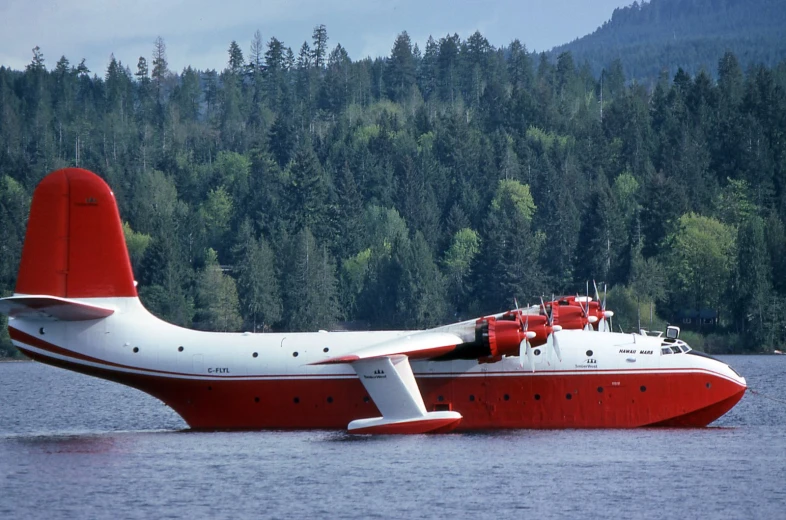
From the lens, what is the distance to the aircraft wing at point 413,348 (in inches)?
1441

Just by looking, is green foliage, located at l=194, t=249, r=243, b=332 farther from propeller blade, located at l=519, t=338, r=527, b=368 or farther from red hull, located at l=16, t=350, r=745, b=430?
propeller blade, located at l=519, t=338, r=527, b=368

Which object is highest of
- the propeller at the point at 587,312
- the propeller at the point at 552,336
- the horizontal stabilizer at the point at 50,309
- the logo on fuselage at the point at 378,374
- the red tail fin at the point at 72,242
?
the red tail fin at the point at 72,242

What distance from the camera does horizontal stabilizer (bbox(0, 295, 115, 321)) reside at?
120 ft

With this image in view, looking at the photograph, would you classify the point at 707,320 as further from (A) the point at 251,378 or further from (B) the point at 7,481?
(B) the point at 7,481

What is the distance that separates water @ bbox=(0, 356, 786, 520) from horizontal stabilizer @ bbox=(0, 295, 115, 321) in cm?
398

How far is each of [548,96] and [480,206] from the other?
3801cm

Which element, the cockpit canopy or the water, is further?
the cockpit canopy

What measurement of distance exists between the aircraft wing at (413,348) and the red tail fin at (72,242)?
7805mm

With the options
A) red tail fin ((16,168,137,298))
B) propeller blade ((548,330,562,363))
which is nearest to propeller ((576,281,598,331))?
propeller blade ((548,330,562,363))

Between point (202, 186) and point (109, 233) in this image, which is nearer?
point (109, 233)

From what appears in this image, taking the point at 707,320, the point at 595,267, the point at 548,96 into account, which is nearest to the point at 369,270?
the point at 595,267

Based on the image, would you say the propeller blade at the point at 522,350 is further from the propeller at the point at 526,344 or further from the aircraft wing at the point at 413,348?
the aircraft wing at the point at 413,348

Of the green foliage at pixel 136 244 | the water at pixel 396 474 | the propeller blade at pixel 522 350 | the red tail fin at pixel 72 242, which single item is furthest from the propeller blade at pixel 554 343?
the green foliage at pixel 136 244

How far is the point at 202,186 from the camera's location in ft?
506
